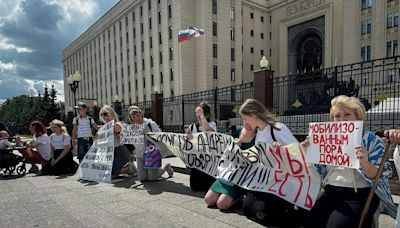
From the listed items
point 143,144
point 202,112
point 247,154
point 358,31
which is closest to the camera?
point 247,154

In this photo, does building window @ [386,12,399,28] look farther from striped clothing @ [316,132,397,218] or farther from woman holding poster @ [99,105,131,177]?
striped clothing @ [316,132,397,218]

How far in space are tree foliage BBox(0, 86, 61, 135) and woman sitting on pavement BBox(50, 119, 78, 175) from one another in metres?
18.4

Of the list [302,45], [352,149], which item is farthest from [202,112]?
[302,45]

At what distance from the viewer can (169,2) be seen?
3772cm

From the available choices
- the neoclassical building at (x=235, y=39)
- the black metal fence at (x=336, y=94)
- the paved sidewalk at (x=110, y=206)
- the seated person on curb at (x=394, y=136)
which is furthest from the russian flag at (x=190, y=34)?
the seated person on curb at (x=394, y=136)

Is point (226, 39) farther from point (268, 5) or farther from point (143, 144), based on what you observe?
point (143, 144)

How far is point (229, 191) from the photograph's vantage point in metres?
4.07

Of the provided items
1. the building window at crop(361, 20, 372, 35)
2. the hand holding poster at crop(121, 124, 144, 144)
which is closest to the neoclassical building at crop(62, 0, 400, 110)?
the building window at crop(361, 20, 372, 35)

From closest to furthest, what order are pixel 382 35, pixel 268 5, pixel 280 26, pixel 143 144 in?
pixel 143 144
pixel 382 35
pixel 280 26
pixel 268 5

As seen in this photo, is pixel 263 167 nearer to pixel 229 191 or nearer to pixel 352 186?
pixel 229 191

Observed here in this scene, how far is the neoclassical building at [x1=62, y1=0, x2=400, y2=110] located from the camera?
30891 millimetres

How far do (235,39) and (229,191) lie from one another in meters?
38.4

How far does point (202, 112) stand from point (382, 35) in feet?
105

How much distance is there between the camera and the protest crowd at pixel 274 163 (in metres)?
2.65
